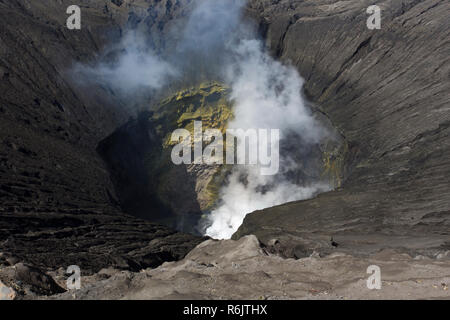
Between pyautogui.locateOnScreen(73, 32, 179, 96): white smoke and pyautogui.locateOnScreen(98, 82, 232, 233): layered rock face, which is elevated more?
pyautogui.locateOnScreen(73, 32, 179, 96): white smoke

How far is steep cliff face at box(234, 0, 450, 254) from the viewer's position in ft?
59.9

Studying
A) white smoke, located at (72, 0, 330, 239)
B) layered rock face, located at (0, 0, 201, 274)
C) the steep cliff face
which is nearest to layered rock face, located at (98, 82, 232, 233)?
white smoke, located at (72, 0, 330, 239)

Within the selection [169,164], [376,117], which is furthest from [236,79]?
[376,117]

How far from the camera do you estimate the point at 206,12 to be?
39281mm

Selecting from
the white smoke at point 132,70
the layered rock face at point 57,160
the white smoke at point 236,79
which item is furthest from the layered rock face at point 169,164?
the layered rock face at point 57,160

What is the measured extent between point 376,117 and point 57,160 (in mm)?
19628

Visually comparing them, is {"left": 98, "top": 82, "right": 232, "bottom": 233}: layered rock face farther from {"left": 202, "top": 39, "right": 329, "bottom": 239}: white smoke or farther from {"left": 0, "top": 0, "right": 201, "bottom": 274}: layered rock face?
A: {"left": 0, "top": 0, "right": 201, "bottom": 274}: layered rock face

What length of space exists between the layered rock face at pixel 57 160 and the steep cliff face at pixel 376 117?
23.1 feet

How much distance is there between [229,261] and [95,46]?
2664 cm

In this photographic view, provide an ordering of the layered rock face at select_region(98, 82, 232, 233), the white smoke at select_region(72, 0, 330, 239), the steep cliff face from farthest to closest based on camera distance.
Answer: the white smoke at select_region(72, 0, 330, 239)
the layered rock face at select_region(98, 82, 232, 233)
the steep cliff face

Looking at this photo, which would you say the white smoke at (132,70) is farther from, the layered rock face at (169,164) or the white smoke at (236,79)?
the layered rock face at (169,164)

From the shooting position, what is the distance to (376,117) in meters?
26.7

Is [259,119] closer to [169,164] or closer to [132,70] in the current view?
[169,164]

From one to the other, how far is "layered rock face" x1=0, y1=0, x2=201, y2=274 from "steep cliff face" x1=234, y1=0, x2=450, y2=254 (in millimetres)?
7045
